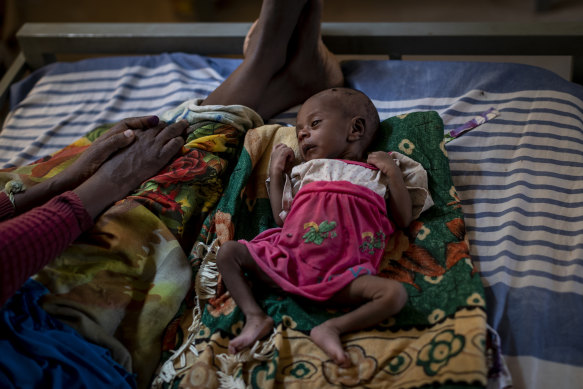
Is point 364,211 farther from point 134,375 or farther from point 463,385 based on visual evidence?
point 134,375

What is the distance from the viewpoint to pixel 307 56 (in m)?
1.59

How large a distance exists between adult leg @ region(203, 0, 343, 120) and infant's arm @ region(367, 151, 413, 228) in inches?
18.4

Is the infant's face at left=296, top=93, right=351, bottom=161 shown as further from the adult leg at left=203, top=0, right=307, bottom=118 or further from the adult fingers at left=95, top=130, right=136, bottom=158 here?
the adult fingers at left=95, top=130, right=136, bottom=158

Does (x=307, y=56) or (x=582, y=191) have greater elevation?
(x=307, y=56)

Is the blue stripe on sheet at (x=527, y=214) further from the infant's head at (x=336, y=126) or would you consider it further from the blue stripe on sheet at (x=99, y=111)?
the blue stripe on sheet at (x=99, y=111)

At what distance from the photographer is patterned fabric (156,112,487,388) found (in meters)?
0.99

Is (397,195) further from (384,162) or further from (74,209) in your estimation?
(74,209)

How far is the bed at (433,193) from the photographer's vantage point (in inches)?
40.6

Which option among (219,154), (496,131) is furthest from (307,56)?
(496,131)

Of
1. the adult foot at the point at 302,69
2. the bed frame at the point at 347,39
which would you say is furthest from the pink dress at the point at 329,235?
the bed frame at the point at 347,39

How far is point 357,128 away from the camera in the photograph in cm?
134

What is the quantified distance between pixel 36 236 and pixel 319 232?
56cm

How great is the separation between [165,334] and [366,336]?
1.41ft

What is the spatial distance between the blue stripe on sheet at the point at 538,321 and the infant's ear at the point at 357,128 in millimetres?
472
